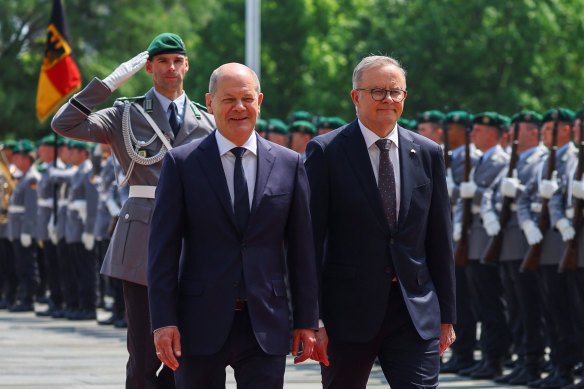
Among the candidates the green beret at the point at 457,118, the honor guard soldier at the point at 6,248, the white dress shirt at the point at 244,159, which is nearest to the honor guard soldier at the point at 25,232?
the honor guard soldier at the point at 6,248

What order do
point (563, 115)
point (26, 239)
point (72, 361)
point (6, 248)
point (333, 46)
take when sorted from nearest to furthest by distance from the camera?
point (563, 115) < point (72, 361) < point (26, 239) < point (6, 248) < point (333, 46)

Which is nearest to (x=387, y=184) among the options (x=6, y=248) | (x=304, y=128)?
(x=304, y=128)

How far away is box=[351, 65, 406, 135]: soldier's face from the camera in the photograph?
537cm

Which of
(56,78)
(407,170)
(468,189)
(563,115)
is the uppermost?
(56,78)

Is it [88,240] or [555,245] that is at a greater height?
[555,245]

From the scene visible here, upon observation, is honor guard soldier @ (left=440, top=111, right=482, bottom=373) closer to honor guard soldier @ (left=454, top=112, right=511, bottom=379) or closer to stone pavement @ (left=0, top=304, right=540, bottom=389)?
honor guard soldier @ (left=454, top=112, right=511, bottom=379)

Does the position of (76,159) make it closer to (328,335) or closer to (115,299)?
(115,299)

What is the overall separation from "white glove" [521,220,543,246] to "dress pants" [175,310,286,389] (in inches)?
202

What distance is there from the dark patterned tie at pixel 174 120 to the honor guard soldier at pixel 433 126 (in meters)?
4.94

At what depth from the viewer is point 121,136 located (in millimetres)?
6598

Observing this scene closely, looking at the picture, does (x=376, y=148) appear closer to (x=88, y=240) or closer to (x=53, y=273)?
(x=88, y=240)

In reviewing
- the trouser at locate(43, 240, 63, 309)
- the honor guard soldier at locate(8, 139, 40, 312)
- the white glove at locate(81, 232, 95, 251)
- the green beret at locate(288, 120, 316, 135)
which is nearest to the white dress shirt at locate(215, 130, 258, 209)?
the green beret at locate(288, 120, 316, 135)

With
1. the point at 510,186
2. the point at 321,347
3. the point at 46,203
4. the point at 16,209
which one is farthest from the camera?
the point at 16,209

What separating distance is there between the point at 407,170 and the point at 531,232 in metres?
4.54
